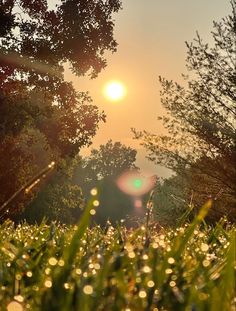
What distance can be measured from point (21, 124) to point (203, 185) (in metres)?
8.34

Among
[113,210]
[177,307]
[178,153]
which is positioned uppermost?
[113,210]

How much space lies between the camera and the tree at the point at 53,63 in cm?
1759

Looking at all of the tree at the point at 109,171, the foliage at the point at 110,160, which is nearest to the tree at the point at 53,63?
the tree at the point at 109,171

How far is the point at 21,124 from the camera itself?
20.5 meters

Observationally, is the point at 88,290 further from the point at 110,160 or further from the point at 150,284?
the point at 110,160

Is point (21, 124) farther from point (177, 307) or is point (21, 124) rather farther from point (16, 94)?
point (177, 307)

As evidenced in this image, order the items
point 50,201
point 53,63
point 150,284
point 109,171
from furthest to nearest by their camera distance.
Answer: point 109,171
point 50,201
point 53,63
point 150,284

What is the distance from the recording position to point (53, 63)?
61.8ft

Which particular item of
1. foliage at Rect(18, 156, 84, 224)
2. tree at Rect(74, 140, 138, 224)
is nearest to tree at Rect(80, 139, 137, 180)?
tree at Rect(74, 140, 138, 224)

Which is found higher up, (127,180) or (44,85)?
(127,180)

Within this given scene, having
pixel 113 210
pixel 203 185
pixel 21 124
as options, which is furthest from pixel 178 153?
pixel 113 210

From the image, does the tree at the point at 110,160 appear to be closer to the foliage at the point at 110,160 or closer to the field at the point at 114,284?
the foliage at the point at 110,160

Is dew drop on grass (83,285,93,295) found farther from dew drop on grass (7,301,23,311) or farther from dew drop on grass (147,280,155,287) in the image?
dew drop on grass (147,280,155,287)

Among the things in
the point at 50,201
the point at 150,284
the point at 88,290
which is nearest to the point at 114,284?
the point at 150,284
